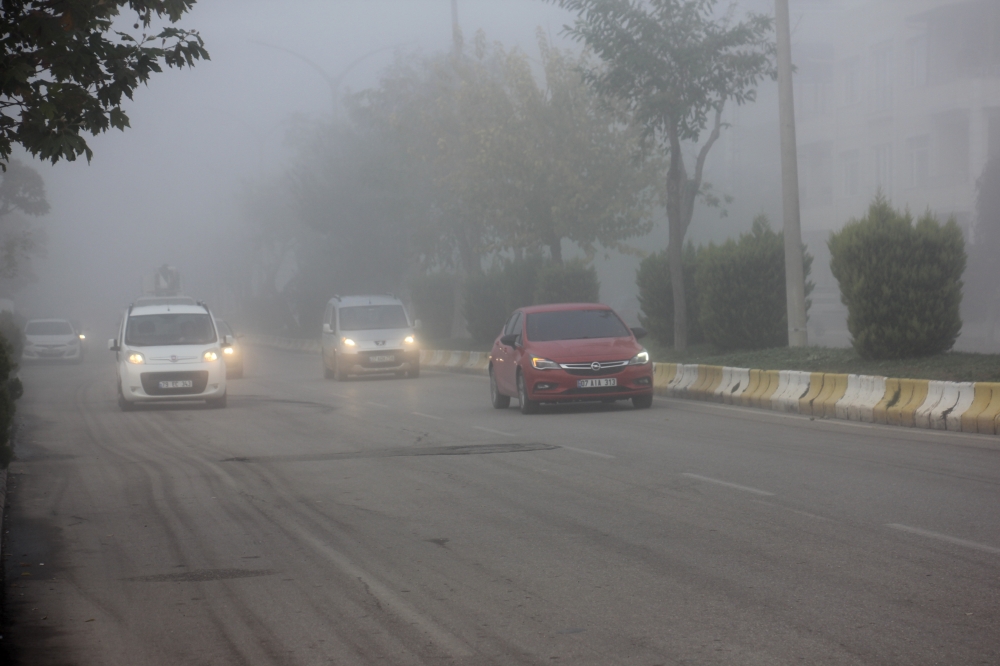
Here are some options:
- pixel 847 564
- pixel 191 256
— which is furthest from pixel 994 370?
pixel 191 256

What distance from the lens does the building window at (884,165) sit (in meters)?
→ 51.0

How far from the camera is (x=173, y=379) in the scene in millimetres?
22297

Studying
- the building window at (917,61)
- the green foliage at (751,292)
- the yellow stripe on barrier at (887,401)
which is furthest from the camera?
the building window at (917,61)

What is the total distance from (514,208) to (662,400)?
18.0 meters

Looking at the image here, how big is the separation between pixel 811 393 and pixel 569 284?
18.1 metres

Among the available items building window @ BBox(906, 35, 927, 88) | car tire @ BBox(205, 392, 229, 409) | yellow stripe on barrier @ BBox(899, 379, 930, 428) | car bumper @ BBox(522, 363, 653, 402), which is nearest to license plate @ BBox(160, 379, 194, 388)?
car tire @ BBox(205, 392, 229, 409)

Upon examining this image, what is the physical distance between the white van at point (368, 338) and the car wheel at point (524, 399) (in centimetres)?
1203

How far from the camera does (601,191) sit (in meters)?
39.4

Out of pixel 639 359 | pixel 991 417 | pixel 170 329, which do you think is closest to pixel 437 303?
pixel 170 329

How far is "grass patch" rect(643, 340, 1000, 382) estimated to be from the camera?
1727cm

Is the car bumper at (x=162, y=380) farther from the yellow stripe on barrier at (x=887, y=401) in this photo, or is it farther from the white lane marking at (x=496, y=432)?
the yellow stripe on barrier at (x=887, y=401)

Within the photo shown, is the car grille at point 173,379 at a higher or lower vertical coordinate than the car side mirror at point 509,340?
lower

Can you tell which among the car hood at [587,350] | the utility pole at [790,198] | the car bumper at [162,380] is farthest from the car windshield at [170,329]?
the utility pole at [790,198]

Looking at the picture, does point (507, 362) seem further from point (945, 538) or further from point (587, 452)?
point (945, 538)
